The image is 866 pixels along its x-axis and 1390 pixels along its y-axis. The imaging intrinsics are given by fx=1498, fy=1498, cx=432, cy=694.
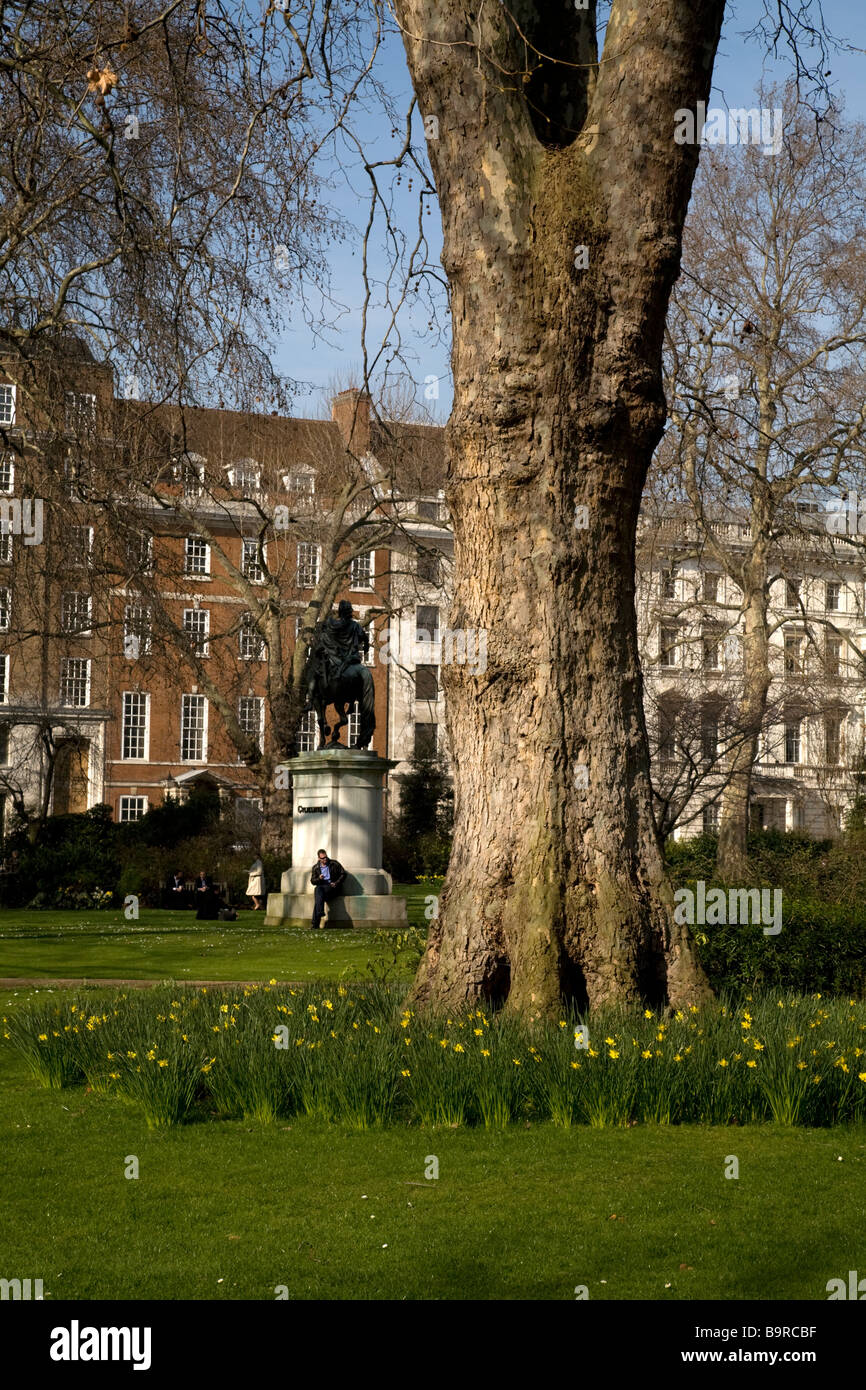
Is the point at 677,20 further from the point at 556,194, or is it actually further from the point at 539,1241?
the point at 539,1241

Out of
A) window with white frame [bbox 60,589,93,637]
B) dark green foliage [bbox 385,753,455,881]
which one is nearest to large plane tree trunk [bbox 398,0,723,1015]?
window with white frame [bbox 60,589,93,637]

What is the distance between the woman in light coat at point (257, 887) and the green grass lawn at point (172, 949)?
3515 millimetres

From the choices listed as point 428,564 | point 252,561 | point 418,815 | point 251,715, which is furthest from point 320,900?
point 251,715

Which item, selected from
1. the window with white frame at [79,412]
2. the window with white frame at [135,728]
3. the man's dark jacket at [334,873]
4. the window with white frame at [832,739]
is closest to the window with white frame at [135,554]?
the window with white frame at [79,412]

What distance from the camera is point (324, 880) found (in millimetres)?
24578

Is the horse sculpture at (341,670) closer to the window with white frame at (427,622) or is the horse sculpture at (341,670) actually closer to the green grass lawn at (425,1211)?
the green grass lawn at (425,1211)

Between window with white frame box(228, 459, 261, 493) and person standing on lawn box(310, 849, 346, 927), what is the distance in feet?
47.9

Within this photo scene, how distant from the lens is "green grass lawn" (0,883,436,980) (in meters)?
15.8

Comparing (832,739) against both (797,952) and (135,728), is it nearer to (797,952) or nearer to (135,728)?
(135,728)

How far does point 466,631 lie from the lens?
30.5 ft

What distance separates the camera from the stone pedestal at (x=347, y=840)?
25.3 m

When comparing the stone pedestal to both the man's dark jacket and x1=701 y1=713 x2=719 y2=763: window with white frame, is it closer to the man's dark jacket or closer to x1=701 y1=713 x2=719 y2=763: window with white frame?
the man's dark jacket

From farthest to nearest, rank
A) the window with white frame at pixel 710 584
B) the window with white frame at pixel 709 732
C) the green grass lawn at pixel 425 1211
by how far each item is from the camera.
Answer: the window with white frame at pixel 710 584 → the window with white frame at pixel 709 732 → the green grass lawn at pixel 425 1211

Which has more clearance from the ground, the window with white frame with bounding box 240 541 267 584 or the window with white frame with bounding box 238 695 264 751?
the window with white frame with bounding box 240 541 267 584
